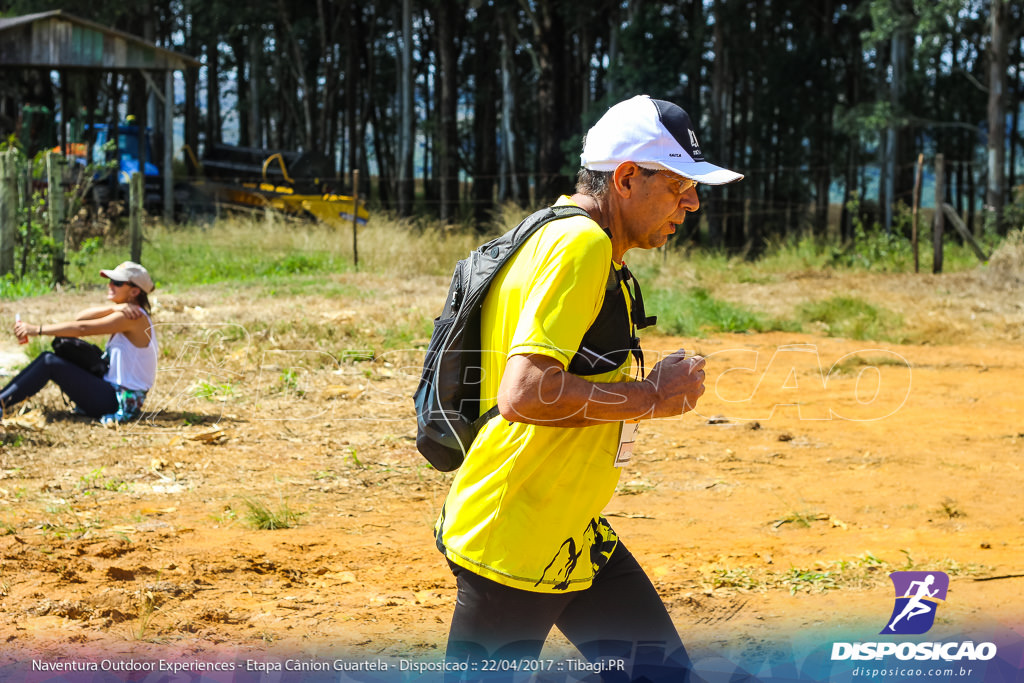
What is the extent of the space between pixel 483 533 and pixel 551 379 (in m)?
0.41

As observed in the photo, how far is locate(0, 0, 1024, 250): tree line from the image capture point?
24031 millimetres

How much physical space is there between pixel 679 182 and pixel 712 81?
32.3 meters

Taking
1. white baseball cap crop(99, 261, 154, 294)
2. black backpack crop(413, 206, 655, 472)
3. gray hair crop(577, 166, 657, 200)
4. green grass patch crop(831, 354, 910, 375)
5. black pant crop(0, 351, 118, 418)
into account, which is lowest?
green grass patch crop(831, 354, 910, 375)

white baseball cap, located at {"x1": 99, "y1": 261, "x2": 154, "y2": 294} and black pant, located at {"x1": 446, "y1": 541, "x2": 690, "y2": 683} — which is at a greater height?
white baseball cap, located at {"x1": 99, "y1": 261, "x2": 154, "y2": 294}

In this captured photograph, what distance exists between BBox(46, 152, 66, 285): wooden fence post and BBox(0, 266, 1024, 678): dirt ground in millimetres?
3701

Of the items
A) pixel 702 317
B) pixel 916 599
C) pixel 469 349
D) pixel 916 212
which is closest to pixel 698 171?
pixel 469 349

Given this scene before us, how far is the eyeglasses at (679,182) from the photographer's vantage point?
7.64ft

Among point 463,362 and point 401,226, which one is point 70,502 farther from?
point 401,226

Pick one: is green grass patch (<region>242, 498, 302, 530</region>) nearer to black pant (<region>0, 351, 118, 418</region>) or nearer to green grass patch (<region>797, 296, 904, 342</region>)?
black pant (<region>0, 351, 118, 418</region>)

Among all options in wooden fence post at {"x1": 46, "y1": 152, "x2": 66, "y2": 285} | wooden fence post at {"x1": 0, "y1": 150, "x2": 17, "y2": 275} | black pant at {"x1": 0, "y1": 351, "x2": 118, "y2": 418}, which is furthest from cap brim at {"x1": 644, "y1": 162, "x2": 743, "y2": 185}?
wooden fence post at {"x1": 46, "y1": 152, "x2": 66, "y2": 285}

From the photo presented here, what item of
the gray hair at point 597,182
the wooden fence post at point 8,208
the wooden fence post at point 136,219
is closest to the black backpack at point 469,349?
the gray hair at point 597,182

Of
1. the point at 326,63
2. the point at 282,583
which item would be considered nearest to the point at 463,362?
the point at 282,583

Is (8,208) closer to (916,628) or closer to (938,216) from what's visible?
(916,628)

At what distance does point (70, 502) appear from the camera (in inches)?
218
